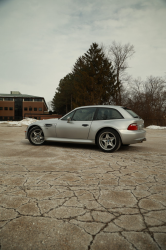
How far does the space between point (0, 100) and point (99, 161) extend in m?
67.7

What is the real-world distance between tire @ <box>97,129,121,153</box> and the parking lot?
1.80 m

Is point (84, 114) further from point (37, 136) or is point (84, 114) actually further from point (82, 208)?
point (82, 208)

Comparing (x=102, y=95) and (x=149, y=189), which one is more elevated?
(x=102, y=95)

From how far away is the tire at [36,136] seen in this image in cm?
661

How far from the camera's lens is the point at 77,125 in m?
5.97

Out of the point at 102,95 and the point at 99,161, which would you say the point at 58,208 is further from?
the point at 102,95

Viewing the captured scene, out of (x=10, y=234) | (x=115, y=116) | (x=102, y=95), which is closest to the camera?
(x=10, y=234)

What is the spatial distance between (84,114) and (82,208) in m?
4.34

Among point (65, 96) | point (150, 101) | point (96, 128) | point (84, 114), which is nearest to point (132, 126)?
point (96, 128)

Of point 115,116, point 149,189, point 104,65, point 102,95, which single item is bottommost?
point 149,189

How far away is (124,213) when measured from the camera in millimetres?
1920

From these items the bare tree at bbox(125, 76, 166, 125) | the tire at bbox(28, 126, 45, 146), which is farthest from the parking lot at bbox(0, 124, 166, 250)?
the bare tree at bbox(125, 76, 166, 125)

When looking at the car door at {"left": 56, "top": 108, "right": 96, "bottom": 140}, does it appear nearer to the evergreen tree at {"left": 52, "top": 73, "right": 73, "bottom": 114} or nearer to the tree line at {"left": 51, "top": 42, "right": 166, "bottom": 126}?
the tree line at {"left": 51, "top": 42, "right": 166, "bottom": 126}

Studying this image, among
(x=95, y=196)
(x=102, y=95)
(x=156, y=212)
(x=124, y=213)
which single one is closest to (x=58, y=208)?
(x=95, y=196)
